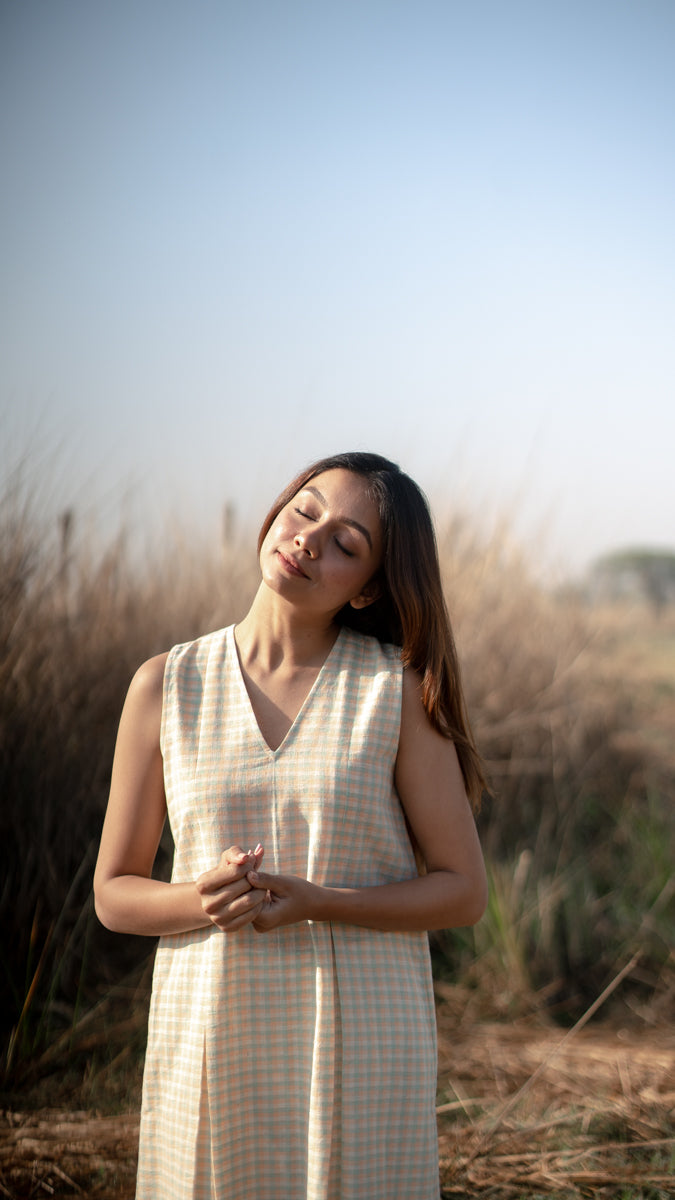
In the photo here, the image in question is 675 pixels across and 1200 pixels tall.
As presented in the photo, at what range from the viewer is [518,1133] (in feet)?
8.51

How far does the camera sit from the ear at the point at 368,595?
1708 millimetres

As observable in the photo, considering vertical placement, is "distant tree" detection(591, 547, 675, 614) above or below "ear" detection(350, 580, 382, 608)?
below

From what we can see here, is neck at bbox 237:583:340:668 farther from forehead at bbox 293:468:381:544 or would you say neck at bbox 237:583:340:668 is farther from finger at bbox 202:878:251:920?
finger at bbox 202:878:251:920

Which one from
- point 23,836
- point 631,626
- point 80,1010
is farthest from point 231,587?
point 631,626

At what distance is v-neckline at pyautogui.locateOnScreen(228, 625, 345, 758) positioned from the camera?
1.59 m

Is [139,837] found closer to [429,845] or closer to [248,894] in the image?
[248,894]

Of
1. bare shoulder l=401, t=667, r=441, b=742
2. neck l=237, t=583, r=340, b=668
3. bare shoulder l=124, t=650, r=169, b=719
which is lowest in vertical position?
bare shoulder l=124, t=650, r=169, b=719

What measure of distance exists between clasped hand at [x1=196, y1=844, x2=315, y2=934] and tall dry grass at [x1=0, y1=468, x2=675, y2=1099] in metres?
1.31

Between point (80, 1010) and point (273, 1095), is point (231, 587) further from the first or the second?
point (273, 1095)

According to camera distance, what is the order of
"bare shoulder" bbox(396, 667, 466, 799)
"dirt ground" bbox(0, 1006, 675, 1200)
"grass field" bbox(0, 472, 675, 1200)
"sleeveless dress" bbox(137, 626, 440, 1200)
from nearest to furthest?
"sleeveless dress" bbox(137, 626, 440, 1200)
"bare shoulder" bbox(396, 667, 466, 799)
"dirt ground" bbox(0, 1006, 675, 1200)
"grass field" bbox(0, 472, 675, 1200)

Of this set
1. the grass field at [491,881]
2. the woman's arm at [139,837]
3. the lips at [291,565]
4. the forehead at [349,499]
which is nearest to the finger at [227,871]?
the woman's arm at [139,837]

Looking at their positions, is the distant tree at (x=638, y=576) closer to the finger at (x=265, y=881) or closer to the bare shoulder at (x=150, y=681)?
the bare shoulder at (x=150, y=681)

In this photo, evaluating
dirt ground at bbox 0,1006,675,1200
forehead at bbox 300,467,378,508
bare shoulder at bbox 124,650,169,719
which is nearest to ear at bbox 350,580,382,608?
forehead at bbox 300,467,378,508

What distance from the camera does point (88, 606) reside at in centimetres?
343
